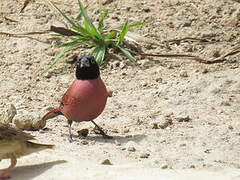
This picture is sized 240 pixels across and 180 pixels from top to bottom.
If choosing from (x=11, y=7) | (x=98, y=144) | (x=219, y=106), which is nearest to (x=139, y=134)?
(x=98, y=144)

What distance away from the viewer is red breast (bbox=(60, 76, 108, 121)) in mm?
6914

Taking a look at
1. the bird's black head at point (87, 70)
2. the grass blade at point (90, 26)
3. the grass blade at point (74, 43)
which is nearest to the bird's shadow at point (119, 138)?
the bird's black head at point (87, 70)

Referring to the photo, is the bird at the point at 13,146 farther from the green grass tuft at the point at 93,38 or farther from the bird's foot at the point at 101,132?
the green grass tuft at the point at 93,38

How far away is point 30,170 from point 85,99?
1.25 metres

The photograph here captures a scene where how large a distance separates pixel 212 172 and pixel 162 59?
11.3ft

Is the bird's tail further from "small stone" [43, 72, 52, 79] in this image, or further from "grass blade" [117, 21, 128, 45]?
"grass blade" [117, 21, 128, 45]

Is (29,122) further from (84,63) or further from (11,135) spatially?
(11,135)

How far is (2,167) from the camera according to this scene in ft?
20.1

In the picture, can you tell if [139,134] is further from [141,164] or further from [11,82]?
[11,82]

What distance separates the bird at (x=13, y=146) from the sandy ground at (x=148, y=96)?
108 millimetres

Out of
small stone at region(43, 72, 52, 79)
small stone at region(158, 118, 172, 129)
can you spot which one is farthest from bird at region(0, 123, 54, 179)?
small stone at region(43, 72, 52, 79)

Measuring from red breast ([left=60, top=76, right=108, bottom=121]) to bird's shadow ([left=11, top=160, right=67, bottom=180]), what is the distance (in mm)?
1126

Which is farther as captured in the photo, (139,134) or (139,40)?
(139,40)

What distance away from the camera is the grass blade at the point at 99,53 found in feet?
28.7
